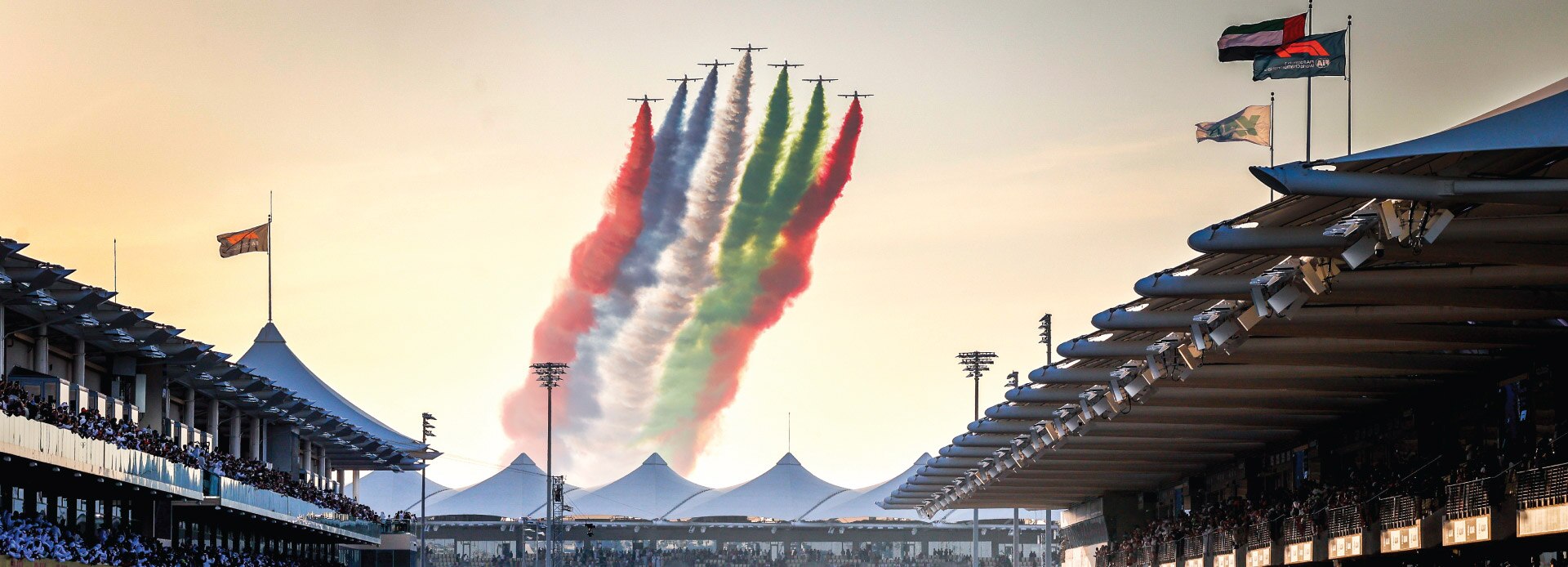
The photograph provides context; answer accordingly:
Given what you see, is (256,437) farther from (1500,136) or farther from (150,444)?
(1500,136)

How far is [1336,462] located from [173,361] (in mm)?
35227

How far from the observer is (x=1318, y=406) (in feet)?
167

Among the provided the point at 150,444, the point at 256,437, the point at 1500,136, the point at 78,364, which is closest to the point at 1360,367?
the point at 1500,136

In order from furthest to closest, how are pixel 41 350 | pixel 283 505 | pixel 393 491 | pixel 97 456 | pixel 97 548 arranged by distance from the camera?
pixel 393 491 → pixel 283 505 → pixel 41 350 → pixel 97 548 → pixel 97 456

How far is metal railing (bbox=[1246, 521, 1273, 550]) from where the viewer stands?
160 feet

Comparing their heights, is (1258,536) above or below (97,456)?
below

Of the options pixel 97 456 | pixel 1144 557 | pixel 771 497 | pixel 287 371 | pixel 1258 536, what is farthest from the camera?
pixel 771 497

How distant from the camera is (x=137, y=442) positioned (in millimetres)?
51812

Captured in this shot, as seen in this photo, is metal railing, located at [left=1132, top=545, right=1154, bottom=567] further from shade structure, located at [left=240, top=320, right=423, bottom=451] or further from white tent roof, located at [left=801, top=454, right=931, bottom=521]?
white tent roof, located at [left=801, top=454, right=931, bottom=521]

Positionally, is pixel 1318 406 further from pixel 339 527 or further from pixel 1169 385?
pixel 339 527

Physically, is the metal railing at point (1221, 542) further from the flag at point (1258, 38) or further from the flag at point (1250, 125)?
the flag at point (1258, 38)

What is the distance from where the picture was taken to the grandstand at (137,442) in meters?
45.5

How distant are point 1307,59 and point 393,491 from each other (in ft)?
376

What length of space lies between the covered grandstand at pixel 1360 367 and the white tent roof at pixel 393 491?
8483 cm
